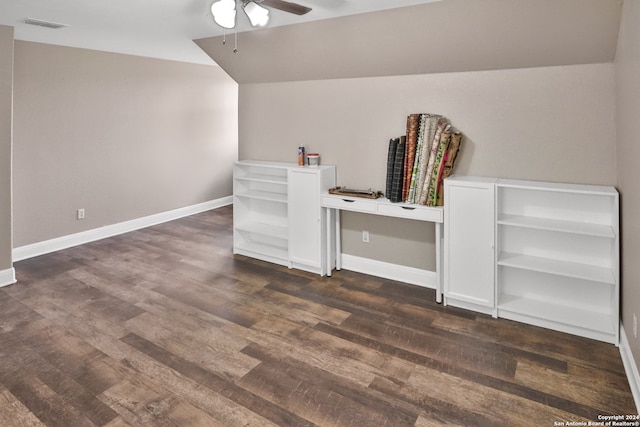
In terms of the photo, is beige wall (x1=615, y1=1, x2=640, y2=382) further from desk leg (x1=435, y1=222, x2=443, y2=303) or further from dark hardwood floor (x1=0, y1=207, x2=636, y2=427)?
desk leg (x1=435, y1=222, x2=443, y2=303)

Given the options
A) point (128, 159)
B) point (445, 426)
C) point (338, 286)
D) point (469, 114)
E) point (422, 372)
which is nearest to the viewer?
point (445, 426)

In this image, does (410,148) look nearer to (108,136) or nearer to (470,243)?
(470,243)

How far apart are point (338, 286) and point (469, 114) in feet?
6.12

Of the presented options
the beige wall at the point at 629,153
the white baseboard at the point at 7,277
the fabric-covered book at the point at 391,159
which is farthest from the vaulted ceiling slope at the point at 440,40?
the white baseboard at the point at 7,277

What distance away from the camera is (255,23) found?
264 cm

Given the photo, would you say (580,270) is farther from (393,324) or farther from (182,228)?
(182,228)

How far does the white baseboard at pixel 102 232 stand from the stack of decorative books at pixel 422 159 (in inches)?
150

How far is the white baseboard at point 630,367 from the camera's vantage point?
7.03 feet

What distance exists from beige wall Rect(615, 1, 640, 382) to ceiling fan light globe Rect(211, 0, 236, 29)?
81.4 inches

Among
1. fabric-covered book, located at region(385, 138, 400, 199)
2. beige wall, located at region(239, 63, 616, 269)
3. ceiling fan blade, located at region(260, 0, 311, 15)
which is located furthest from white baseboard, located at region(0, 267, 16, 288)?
fabric-covered book, located at region(385, 138, 400, 199)

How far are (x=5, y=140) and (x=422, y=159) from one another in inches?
144

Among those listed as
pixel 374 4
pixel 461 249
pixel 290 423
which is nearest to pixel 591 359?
pixel 461 249

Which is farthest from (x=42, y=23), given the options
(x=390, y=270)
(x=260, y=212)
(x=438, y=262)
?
(x=438, y=262)

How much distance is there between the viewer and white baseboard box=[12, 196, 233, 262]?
466 cm
